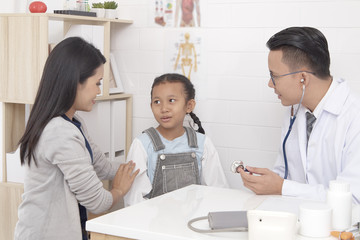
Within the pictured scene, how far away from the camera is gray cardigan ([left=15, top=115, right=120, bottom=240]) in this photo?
2.33 metres

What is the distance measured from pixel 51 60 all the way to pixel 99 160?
606mm

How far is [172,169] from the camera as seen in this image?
286cm

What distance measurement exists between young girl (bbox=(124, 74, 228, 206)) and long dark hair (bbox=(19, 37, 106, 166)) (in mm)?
535

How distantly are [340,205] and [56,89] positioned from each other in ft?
4.34

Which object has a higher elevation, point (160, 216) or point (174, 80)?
point (174, 80)

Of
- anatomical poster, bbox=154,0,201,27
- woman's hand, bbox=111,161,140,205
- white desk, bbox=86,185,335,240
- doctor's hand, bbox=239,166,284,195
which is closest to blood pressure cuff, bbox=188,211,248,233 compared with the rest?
white desk, bbox=86,185,335,240

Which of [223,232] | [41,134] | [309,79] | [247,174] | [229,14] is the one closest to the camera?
[223,232]

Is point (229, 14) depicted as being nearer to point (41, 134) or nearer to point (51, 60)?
point (51, 60)

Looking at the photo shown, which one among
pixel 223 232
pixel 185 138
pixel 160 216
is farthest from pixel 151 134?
pixel 223 232

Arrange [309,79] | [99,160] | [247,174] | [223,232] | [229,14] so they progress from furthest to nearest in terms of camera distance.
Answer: [229,14], [99,160], [309,79], [247,174], [223,232]

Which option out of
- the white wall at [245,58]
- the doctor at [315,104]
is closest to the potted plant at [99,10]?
the white wall at [245,58]

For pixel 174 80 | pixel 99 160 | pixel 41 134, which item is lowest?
pixel 99 160

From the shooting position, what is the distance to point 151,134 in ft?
9.30

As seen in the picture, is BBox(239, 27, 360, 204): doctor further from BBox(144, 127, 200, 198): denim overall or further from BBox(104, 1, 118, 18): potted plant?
BBox(104, 1, 118, 18): potted plant
